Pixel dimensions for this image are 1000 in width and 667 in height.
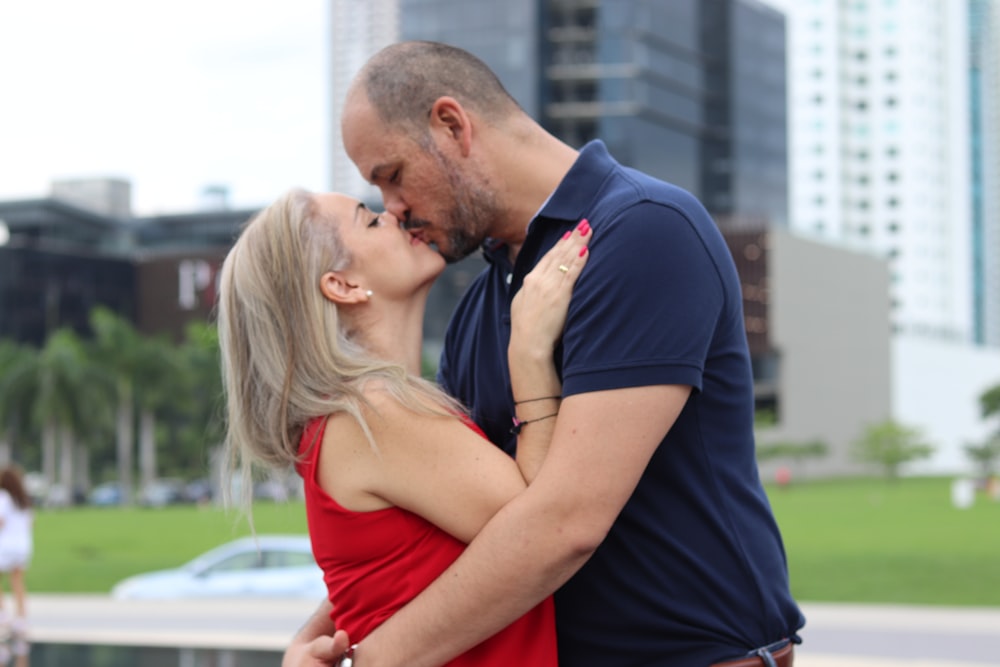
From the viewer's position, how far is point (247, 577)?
57.9ft

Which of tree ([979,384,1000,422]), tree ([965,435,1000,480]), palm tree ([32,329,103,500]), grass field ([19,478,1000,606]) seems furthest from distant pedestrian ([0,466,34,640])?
tree ([979,384,1000,422])

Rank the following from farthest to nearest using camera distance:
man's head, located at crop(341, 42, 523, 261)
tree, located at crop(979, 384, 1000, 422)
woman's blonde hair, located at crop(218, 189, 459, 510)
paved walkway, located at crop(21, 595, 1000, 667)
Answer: tree, located at crop(979, 384, 1000, 422) → paved walkway, located at crop(21, 595, 1000, 667) → man's head, located at crop(341, 42, 523, 261) → woman's blonde hair, located at crop(218, 189, 459, 510)

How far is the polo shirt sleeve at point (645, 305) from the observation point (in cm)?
212

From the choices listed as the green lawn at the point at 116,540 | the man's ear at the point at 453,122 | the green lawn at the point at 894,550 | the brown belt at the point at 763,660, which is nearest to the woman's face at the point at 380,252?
the man's ear at the point at 453,122

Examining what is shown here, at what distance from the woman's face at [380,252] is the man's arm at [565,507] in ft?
2.07

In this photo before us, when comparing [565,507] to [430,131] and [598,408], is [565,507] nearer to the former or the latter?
[598,408]

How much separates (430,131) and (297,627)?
10.9 metres

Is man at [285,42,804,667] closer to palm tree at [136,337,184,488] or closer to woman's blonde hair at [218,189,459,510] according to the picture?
woman's blonde hair at [218,189,459,510]

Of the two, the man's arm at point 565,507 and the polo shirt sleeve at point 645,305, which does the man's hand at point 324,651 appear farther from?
the polo shirt sleeve at point 645,305

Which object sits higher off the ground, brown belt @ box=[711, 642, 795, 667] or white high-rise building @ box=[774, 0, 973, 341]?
white high-rise building @ box=[774, 0, 973, 341]

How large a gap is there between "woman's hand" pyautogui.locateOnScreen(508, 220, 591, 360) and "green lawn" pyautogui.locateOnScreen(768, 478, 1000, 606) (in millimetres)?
17902

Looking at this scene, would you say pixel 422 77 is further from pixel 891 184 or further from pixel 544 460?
pixel 891 184

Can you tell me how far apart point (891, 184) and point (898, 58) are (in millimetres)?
11349

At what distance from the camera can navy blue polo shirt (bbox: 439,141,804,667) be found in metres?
2.15
